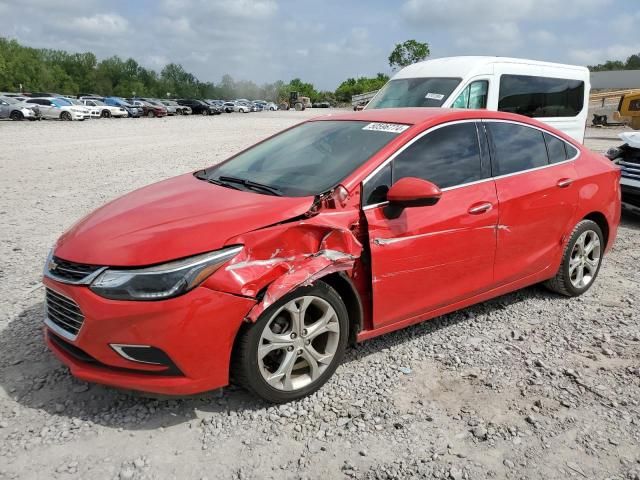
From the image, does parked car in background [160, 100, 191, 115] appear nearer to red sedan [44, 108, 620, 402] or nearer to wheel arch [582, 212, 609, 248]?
red sedan [44, 108, 620, 402]

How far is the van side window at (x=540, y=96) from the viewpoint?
29.2ft

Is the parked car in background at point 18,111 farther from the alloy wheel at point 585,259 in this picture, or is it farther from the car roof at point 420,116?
the alloy wheel at point 585,259

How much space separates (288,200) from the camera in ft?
9.84

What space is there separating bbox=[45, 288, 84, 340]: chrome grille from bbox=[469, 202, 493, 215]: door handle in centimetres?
241

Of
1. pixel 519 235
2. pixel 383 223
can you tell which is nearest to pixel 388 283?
pixel 383 223

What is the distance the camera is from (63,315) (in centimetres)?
278

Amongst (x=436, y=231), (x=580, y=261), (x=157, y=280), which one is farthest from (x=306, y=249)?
(x=580, y=261)

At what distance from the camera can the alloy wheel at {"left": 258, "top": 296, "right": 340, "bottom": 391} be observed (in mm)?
2811

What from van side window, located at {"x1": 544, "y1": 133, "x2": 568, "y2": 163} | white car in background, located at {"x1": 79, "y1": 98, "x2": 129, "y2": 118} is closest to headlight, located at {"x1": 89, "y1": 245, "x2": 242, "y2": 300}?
van side window, located at {"x1": 544, "y1": 133, "x2": 568, "y2": 163}

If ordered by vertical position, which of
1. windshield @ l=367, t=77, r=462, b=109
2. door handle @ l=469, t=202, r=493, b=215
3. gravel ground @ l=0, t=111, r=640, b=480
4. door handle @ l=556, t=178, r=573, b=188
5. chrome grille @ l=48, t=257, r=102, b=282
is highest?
windshield @ l=367, t=77, r=462, b=109

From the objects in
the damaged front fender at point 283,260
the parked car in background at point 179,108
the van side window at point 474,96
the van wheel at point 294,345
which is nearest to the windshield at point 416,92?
the van side window at point 474,96

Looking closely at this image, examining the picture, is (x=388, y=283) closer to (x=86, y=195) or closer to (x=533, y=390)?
(x=533, y=390)

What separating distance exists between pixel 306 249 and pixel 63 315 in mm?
1317

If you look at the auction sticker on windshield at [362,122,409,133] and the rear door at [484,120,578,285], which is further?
the rear door at [484,120,578,285]
